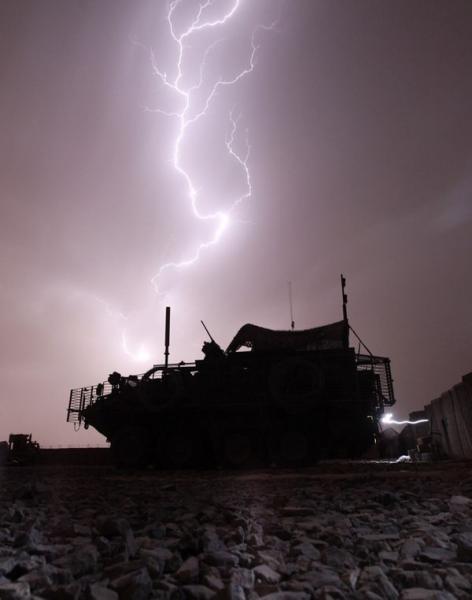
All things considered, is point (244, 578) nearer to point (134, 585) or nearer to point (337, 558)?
point (134, 585)

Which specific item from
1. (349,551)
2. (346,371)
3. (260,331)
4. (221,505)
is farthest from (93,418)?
(349,551)

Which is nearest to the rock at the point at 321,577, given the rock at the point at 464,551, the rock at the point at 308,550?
the rock at the point at 308,550

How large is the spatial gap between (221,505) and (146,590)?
11.4 feet

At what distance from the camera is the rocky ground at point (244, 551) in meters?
2.25

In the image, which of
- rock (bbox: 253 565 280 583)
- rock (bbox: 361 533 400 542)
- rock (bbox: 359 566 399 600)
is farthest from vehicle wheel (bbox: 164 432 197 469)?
rock (bbox: 359 566 399 600)

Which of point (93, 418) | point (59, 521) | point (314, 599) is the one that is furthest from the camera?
point (93, 418)

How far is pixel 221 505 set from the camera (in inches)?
214

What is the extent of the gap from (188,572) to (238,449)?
→ 13.7m

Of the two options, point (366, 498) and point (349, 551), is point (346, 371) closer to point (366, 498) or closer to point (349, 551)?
point (366, 498)

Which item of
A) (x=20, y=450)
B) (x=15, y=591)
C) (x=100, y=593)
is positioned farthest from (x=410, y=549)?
(x=20, y=450)

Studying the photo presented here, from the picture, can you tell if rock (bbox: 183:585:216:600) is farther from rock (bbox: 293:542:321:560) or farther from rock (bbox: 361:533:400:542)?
rock (bbox: 361:533:400:542)

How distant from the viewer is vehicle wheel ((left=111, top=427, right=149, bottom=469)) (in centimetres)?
1681

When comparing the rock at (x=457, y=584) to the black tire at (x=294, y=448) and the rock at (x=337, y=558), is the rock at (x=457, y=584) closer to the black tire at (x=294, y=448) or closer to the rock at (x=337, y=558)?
the rock at (x=337, y=558)

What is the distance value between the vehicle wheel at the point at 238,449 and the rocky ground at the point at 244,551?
412 inches
